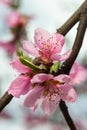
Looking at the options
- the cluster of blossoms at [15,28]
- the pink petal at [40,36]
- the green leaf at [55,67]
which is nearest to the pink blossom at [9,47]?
the cluster of blossoms at [15,28]

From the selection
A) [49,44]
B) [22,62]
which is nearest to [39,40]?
[49,44]

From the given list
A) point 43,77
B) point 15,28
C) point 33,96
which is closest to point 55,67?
point 43,77

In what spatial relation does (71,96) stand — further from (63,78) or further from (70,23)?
(70,23)

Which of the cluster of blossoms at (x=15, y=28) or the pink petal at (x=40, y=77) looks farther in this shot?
the cluster of blossoms at (x=15, y=28)

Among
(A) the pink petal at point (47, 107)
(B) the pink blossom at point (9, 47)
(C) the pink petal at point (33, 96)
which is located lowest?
(B) the pink blossom at point (9, 47)

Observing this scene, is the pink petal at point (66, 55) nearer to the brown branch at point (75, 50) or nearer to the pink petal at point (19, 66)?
the brown branch at point (75, 50)
